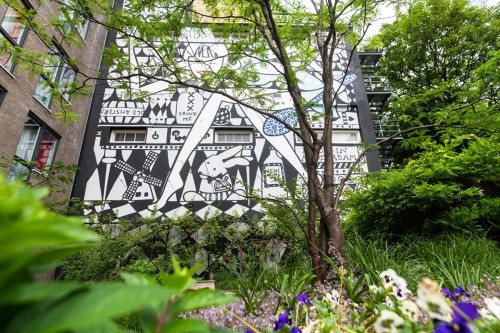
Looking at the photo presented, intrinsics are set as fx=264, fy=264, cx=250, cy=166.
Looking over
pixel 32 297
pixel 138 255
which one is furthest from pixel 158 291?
pixel 138 255

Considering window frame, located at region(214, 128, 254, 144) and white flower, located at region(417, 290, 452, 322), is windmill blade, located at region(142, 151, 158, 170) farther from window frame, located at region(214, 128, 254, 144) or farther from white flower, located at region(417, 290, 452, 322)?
white flower, located at region(417, 290, 452, 322)

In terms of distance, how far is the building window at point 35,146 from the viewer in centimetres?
679

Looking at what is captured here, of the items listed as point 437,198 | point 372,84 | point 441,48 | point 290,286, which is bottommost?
point 290,286

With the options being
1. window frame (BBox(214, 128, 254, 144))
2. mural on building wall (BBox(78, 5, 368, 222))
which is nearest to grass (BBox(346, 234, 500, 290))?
mural on building wall (BBox(78, 5, 368, 222))

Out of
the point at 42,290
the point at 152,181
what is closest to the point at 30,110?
the point at 152,181

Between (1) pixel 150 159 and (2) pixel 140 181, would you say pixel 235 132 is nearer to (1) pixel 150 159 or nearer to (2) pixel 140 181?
(1) pixel 150 159

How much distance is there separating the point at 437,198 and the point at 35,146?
9153 mm

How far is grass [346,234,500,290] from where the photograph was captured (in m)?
2.25

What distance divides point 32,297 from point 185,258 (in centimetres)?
683

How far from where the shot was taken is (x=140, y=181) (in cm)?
785

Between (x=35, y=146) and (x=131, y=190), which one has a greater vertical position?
(x=35, y=146)

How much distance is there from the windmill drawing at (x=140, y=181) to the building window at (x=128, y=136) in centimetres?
70

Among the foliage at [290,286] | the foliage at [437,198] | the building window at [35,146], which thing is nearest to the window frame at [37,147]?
the building window at [35,146]

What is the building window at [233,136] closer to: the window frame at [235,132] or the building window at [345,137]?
the window frame at [235,132]
